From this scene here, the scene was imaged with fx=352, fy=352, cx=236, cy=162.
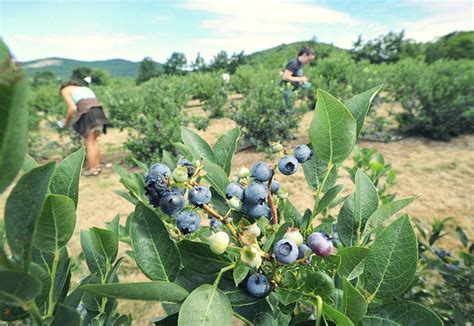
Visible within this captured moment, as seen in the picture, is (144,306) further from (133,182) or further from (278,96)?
(278,96)

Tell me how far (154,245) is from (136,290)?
0.11m

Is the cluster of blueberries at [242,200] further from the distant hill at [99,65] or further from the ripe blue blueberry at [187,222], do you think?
the distant hill at [99,65]

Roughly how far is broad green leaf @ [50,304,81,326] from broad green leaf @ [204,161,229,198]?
282 millimetres

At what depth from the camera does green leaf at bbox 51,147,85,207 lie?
0.50 m

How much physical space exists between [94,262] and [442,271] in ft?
4.65

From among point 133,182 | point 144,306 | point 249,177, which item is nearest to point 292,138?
point 144,306

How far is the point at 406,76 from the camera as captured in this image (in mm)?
6691

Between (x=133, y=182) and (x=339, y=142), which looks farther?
(x=133, y=182)

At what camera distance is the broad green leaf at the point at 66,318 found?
42cm

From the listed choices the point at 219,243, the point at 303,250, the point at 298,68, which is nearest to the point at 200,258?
the point at 219,243

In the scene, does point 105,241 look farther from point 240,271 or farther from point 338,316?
point 338,316

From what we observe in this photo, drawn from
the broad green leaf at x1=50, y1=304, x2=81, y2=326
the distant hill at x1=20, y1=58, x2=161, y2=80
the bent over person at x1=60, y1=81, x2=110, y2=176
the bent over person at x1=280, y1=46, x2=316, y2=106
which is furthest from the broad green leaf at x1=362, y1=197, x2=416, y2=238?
the distant hill at x1=20, y1=58, x2=161, y2=80

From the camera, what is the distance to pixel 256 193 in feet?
1.86

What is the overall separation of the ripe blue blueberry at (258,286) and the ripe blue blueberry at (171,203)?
0.15 metres
